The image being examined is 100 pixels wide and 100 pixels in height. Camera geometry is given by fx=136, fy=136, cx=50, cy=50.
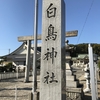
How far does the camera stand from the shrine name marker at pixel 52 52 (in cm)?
419

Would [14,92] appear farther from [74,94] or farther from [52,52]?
[52,52]

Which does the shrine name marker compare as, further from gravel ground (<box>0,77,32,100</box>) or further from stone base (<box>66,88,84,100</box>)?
gravel ground (<box>0,77,32,100</box>)

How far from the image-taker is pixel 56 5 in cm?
457

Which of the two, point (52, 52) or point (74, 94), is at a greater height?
point (52, 52)

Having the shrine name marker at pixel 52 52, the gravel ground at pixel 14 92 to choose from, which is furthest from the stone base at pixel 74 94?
the gravel ground at pixel 14 92

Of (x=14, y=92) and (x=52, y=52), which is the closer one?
(x=52, y=52)

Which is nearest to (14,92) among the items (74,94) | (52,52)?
(74,94)

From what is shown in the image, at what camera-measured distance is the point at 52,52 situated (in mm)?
4375

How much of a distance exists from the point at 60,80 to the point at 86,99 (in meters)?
3.24

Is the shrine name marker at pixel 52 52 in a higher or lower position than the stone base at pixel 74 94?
higher

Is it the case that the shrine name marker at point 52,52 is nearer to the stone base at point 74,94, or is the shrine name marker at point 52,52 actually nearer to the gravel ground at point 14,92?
the stone base at point 74,94

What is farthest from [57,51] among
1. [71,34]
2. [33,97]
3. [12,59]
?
[12,59]

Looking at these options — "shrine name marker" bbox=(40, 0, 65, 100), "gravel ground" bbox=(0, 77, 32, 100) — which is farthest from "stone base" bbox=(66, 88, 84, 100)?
"gravel ground" bbox=(0, 77, 32, 100)

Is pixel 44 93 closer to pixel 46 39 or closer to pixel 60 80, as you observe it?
pixel 60 80
